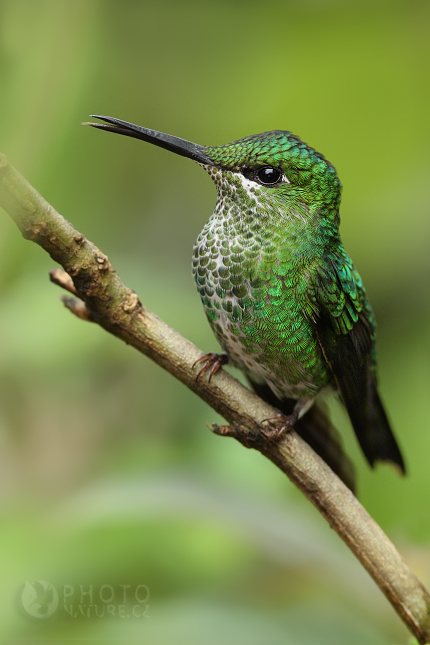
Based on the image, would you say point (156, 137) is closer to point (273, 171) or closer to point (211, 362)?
point (273, 171)

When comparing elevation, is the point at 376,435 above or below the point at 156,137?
below

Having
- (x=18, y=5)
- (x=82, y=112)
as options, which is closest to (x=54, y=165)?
(x=82, y=112)

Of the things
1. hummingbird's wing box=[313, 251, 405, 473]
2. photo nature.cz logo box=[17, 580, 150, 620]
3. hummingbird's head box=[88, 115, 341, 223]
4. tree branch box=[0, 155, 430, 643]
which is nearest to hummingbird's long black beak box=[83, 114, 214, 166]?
hummingbird's head box=[88, 115, 341, 223]

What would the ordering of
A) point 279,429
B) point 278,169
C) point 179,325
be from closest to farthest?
point 279,429 < point 278,169 < point 179,325

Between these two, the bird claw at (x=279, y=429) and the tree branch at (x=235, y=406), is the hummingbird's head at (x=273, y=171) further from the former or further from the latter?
the bird claw at (x=279, y=429)

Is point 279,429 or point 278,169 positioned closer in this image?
point 279,429

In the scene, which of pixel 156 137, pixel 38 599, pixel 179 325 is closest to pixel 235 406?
pixel 156 137

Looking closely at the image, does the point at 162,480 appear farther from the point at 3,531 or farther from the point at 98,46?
the point at 98,46
